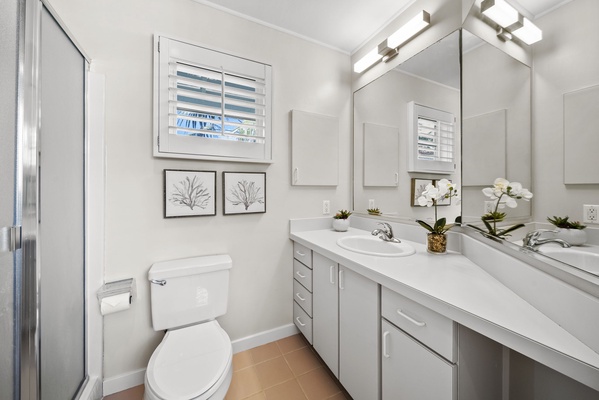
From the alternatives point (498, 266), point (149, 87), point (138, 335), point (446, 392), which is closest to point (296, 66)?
point (149, 87)

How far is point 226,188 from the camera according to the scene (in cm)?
158

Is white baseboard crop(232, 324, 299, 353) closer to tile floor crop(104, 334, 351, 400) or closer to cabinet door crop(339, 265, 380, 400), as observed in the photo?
tile floor crop(104, 334, 351, 400)

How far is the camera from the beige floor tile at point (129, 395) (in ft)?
4.28

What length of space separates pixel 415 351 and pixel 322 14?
2.11m

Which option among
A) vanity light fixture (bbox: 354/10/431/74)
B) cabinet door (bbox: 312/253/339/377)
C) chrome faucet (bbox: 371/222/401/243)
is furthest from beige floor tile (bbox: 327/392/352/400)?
vanity light fixture (bbox: 354/10/431/74)

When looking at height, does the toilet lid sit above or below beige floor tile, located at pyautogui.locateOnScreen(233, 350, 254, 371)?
above

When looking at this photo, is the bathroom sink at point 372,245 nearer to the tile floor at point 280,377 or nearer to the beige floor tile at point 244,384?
the tile floor at point 280,377

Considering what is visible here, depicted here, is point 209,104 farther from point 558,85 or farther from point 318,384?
point 318,384

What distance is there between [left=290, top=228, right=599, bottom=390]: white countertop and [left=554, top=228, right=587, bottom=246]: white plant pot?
23cm

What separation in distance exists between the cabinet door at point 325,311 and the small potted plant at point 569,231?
898 mm

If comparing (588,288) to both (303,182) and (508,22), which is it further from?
(303,182)

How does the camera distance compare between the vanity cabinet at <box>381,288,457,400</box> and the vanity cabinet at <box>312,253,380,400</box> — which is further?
the vanity cabinet at <box>312,253,380,400</box>

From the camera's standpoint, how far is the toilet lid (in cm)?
91

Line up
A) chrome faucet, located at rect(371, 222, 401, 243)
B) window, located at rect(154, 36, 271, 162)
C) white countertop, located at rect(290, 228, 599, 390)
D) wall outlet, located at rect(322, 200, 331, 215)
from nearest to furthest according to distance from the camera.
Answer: white countertop, located at rect(290, 228, 599, 390) < window, located at rect(154, 36, 271, 162) < chrome faucet, located at rect(371, 222, 401, 243) < wall outlet, located at rect(322, 200, 331, 215)
